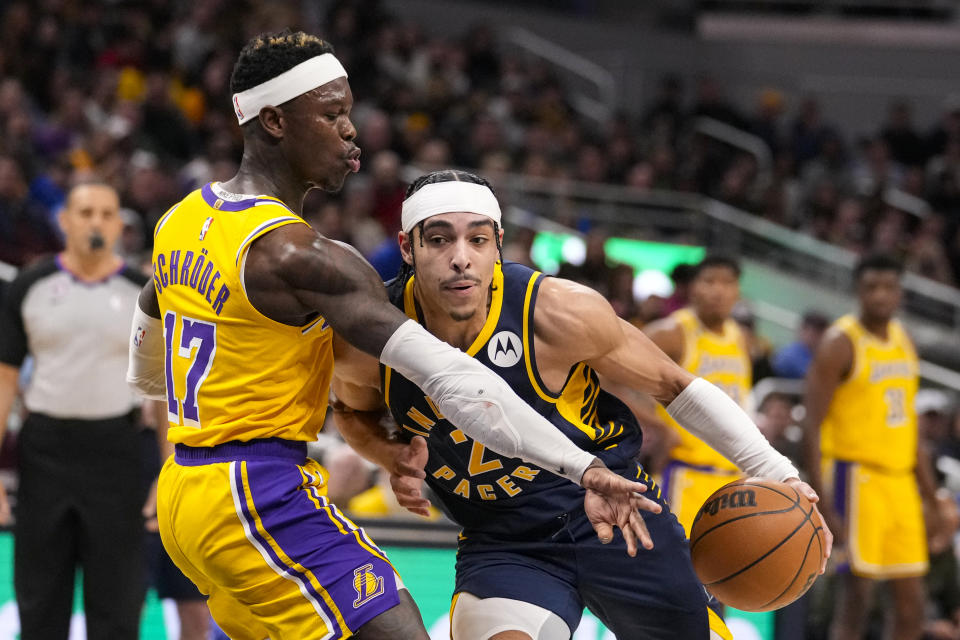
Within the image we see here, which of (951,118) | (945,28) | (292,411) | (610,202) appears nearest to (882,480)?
(292,411)

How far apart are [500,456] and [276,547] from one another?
80cm

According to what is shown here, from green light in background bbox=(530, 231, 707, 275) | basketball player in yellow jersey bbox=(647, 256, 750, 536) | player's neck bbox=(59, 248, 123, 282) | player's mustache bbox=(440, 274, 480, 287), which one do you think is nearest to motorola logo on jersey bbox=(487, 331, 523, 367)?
player's mustache bbox=(440, 274, 480, 287)

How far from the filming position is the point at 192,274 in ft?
10.0

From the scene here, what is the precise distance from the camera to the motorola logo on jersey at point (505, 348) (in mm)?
3438

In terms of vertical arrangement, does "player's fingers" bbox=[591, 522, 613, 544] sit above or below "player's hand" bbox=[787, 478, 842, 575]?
above

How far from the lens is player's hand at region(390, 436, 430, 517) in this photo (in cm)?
356

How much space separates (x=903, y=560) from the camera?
256 inches

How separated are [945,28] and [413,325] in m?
15.9

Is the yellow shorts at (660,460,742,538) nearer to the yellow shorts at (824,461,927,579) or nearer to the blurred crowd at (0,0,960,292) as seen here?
the yellow shorts at (824,461,927,579)

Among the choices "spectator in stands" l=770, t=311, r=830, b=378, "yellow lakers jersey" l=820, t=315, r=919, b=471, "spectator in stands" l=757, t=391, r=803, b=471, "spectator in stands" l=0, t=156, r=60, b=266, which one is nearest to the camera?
"yellow lakers jersey" l=820, t=315, r=919, b=471

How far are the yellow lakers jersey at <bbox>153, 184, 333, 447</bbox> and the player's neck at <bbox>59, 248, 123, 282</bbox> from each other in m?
2.15

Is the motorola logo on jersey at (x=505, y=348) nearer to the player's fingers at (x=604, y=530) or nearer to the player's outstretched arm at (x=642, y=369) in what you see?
the player's outstretched arm at (x=642, y=369)

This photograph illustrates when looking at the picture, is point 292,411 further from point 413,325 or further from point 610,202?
point 610,202

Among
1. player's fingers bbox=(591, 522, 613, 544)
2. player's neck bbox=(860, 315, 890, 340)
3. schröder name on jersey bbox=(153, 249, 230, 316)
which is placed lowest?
player's neck bbox=(860, 315, 890, 340)
